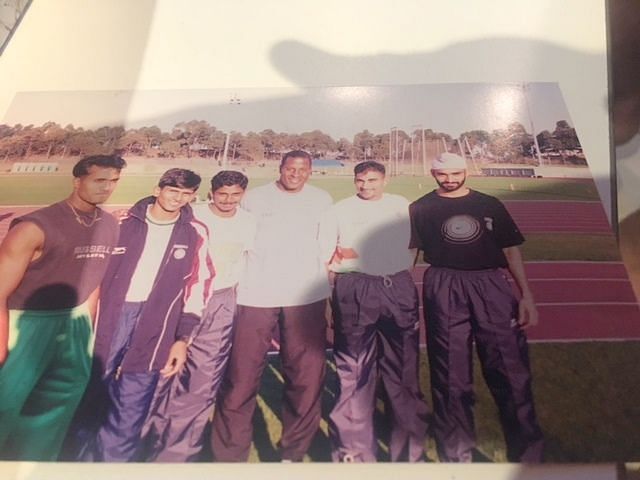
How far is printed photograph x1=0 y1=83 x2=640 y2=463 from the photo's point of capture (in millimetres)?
970

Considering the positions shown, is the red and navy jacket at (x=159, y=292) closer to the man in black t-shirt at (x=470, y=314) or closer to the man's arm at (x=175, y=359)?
the man's arm at (x=175, y=359)

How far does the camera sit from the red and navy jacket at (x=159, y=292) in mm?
1027

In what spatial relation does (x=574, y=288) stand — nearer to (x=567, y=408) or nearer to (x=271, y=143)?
(x=567, y=408)

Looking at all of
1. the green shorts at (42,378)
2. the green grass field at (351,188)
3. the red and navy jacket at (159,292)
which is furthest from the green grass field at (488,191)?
the green shorts at (42,378)

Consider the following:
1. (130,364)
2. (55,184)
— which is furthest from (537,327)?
(55,184)

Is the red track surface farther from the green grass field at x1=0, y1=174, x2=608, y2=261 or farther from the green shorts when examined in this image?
the green shorts

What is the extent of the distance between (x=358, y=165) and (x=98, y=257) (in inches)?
22.7

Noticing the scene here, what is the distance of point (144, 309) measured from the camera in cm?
105

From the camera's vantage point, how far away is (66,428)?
975 millimetres

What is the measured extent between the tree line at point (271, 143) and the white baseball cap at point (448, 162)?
0.02 m

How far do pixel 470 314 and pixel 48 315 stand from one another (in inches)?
31.8

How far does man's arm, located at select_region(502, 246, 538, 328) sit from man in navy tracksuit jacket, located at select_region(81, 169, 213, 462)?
0.60 m

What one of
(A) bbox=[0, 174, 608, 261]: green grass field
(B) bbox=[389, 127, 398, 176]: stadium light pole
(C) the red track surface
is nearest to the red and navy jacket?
(A) bbox=[0, 174, 608, 261]: green grass field

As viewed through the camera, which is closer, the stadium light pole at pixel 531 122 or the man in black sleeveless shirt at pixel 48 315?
the man in black sleeveless shirt at pixel 48 315
